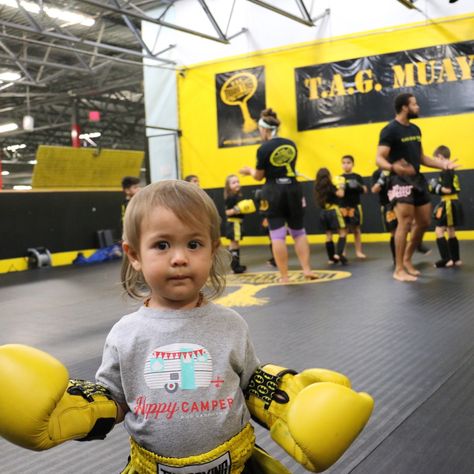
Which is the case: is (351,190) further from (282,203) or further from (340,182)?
(282,203)

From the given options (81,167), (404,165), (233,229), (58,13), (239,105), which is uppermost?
(58,13)

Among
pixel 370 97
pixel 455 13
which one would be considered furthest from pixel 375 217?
pixel 455 13

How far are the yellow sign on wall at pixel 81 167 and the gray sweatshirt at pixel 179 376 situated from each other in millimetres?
8013

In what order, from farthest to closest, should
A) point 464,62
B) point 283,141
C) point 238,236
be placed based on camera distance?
1. point 464,62
2. point 238,236
3. point 283,141

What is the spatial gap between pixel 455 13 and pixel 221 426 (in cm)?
889

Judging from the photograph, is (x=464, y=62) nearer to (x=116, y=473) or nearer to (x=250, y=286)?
(x=250, y=286)

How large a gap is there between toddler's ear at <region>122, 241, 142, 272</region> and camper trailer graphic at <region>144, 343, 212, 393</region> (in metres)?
0.18

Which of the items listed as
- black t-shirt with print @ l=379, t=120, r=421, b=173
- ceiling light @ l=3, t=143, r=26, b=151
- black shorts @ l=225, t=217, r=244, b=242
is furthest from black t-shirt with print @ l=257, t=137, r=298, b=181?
ceiling light @ l=3, t=143, r=26, b=151

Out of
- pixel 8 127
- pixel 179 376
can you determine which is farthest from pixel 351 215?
pixel 8 127

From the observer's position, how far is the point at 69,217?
29.5 ft

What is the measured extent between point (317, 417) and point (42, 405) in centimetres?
46

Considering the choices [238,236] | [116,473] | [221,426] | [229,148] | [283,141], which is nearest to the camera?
[221,426]

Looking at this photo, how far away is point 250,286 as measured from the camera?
4.97 metres

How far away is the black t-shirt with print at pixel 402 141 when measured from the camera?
174 inches
